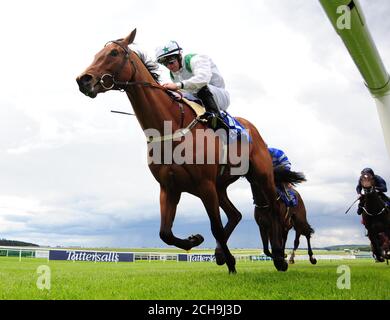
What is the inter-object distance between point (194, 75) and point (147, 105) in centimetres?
85

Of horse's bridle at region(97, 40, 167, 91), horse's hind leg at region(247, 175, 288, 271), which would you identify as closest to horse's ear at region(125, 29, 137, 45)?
horse's bridle at region(97, 40, 167, 91)

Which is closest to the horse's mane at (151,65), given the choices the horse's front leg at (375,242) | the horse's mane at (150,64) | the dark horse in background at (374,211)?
the horse's mane at (150,64)

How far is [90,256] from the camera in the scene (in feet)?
74.5

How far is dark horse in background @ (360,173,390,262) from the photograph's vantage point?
31.2ft

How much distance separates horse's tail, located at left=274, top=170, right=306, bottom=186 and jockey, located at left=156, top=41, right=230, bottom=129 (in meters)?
3.64

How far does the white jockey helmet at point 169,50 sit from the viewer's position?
5.53m

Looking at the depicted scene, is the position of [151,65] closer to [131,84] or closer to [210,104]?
[131,84]

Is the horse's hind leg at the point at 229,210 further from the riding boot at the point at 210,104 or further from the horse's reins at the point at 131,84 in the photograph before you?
the horse's reins at the point at 131,84

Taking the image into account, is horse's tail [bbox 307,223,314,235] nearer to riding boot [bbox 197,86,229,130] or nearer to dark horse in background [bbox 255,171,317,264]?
dark horse in background [bbox 255,171,317,264]

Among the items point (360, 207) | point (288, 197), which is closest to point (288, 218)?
point (288, 197)

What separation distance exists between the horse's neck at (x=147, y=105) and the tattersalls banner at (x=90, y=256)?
17.8 meters
